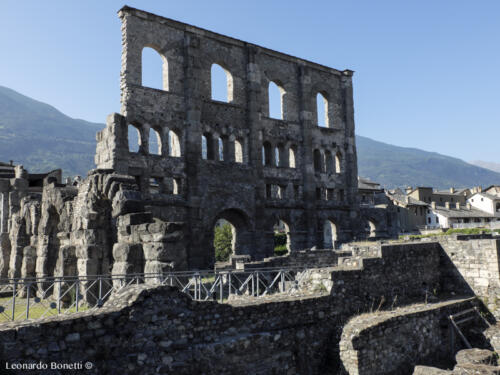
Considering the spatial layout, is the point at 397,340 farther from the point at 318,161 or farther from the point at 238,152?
the point at 318,161

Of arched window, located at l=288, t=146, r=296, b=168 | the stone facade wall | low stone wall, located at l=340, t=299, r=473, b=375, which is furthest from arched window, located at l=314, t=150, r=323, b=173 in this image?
low stone wall, located at l=340, t=299, r=473, b=375

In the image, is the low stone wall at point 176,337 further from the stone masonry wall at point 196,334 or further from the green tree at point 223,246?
the green tree at point 223,246

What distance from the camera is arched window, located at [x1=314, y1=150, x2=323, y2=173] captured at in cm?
3522

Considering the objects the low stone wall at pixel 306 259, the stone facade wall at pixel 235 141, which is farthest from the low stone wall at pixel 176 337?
the stone facade wall at pixel 235 141

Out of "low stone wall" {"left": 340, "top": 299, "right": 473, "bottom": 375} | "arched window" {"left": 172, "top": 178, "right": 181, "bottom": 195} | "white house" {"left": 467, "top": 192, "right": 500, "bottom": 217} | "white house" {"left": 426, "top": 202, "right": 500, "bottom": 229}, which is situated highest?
"white house" {"left": 467, "top": 192, "right": 500, "bottom": 217}

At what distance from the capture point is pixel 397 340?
38.9 ft

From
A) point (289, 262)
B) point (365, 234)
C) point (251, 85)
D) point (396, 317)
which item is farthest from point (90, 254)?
point (365, 234)

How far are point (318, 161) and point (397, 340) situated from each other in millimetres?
24684

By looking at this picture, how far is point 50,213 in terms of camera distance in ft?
69.2

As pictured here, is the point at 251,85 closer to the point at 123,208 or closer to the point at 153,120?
the point at 153,120

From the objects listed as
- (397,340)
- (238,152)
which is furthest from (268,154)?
(397,340)

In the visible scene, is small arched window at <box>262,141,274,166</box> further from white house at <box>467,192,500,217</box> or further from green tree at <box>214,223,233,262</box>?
white house at <box>467,192,500,217</box>

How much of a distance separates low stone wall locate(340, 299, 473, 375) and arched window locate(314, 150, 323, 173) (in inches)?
846

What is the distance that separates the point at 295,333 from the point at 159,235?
15.9 feet
